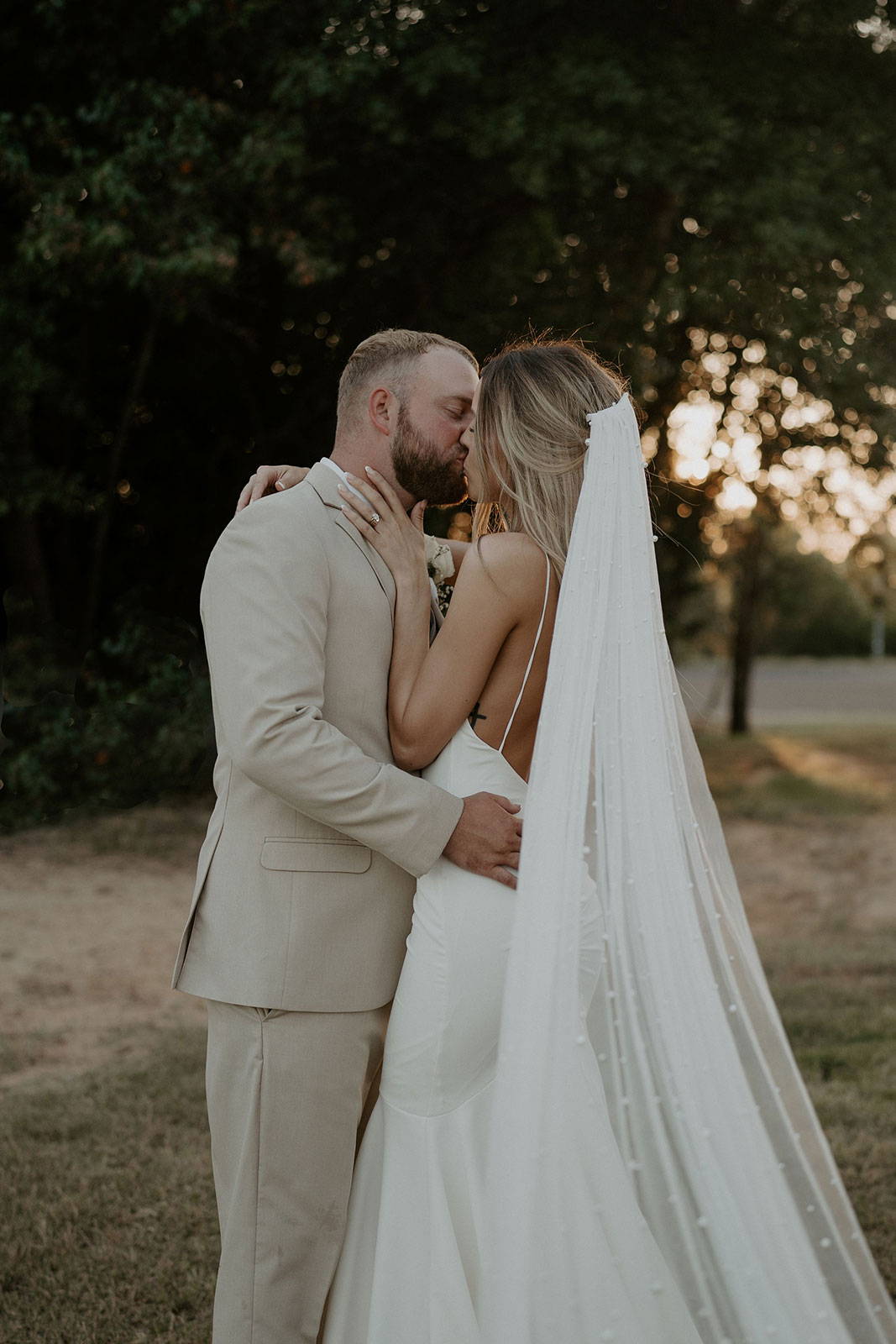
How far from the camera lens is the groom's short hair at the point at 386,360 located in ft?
8.37

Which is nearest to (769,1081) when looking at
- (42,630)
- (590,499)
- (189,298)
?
(590,499)

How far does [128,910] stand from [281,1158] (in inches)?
263

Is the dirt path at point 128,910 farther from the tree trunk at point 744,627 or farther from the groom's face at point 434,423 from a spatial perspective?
the tree trunk at point 744,627

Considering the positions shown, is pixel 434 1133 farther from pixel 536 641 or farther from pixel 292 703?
pixel 536 641

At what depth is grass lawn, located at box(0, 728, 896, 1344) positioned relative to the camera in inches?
137

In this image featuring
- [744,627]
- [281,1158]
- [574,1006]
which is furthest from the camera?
[744,627]

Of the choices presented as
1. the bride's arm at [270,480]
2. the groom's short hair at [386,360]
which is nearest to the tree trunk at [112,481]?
the bride's arm at [270,480]

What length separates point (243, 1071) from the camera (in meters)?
2.33

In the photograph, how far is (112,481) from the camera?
1080 cm

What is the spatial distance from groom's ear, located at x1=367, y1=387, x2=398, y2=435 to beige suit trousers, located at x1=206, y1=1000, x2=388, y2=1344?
3.90 feet

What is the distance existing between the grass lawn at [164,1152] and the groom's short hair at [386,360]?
251 centimetres

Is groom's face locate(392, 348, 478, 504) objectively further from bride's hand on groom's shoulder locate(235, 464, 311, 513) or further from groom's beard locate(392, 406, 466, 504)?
bride's hand on groom's shoulder locate(235, 464, 311, 513)

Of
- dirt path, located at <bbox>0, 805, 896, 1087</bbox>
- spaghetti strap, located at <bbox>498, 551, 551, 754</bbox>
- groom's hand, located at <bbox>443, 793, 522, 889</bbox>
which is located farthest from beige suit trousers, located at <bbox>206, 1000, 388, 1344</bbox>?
dirt path, located at <bbox>0, 805, 896, 1087</bbox>

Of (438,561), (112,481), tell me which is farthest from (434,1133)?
(112,481)
